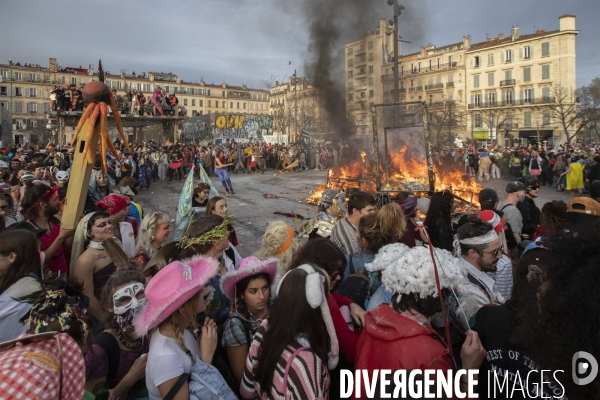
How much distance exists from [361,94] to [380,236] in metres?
25.0

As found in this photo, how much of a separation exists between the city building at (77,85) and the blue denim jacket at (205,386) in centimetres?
6360

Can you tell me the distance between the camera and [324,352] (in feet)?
6.53

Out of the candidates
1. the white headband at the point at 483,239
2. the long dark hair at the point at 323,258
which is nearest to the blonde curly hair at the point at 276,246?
the long dark hair at the point at 323,258

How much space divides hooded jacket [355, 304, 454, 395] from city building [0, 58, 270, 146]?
64.1 m

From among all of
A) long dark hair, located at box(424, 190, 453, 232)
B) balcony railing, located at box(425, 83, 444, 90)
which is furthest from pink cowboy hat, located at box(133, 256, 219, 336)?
balcony railing, located at box(425, 83, 444, 90)

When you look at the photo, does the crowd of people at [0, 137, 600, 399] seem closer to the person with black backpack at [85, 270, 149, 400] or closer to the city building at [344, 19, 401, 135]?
the person with black backpack at [85, 270, 149, 400]

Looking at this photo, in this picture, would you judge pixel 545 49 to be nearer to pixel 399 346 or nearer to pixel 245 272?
pixel 245 272

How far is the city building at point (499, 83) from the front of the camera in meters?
51.3

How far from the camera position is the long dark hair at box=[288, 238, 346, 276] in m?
2.71

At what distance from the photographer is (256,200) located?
44.4 ft

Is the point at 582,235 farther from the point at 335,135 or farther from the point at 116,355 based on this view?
the point at 335,135

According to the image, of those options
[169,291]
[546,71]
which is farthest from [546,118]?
[169,291]

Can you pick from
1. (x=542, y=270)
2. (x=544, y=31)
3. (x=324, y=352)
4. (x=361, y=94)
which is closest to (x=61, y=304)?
(x=324, y=352)

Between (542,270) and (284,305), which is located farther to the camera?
(284,305)
